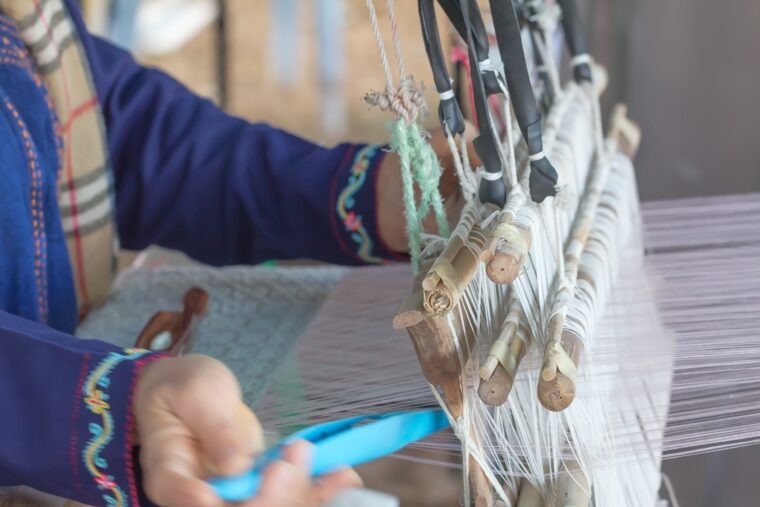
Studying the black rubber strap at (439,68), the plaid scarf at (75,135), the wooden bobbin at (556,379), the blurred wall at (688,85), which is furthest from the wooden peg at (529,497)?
the blurred wall at (688,85)

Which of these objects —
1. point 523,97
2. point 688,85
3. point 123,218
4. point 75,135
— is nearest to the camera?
point 523,97

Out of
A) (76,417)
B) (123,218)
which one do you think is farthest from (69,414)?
(123,218)

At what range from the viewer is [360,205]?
0.83m

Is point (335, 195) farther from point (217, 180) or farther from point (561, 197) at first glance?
point (561, 197)

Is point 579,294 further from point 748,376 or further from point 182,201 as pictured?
point 182,201

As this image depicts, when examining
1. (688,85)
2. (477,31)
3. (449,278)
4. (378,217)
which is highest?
(477,31)

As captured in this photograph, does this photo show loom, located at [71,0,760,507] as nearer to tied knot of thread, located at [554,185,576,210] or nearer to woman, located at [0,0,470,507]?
tied knot of thread, located at [554,185,576,210]

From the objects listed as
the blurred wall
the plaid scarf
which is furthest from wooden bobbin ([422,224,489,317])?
the blurred wall

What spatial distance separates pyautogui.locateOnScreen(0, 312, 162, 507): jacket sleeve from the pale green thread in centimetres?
19

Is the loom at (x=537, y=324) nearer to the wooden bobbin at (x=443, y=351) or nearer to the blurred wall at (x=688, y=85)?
the wooden bobbin at (x=443, y=351)

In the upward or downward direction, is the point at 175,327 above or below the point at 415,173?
below

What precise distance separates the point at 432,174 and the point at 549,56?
228mm

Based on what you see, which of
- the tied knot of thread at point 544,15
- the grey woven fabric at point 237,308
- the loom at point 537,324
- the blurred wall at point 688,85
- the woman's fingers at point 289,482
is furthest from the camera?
the blurred wall at point 688,85

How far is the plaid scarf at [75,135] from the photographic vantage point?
2.63 feet
